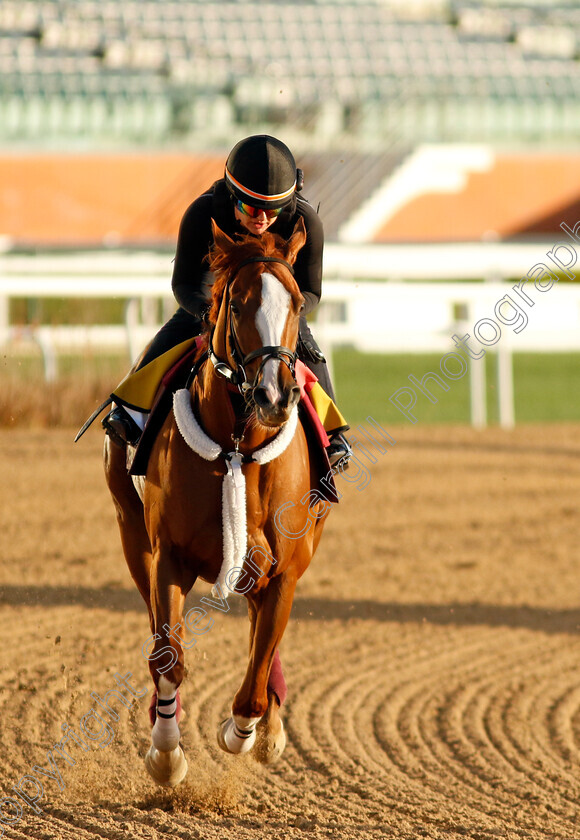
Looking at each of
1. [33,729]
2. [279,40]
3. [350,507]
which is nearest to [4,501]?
[350,507]

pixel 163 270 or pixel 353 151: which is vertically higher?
pixel 353 151

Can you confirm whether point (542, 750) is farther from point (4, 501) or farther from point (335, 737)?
point (4, 501)

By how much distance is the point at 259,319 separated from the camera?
315 centimetres

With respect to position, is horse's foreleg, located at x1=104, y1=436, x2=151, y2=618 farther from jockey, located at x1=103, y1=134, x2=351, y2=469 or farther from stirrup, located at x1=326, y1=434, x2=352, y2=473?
stirrup, located at x1=326, y1=434, x2=352, y2=473

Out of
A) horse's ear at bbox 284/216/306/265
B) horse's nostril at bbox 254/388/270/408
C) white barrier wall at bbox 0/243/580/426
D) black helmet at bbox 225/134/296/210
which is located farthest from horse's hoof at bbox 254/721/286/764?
white barrier wall at bbox 0/243/580/426

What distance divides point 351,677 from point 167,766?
1.63 m

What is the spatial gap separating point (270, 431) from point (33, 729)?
1.70 metres

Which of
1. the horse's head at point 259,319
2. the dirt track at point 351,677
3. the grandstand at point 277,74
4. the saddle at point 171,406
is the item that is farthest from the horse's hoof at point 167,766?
the grandstand at point 277,74

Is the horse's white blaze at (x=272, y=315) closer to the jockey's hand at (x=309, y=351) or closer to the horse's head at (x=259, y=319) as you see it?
the horse's head at (x=259, y=319)

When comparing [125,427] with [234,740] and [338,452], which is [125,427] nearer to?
[338,452]

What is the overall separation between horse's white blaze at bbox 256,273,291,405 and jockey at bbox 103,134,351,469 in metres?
0.39

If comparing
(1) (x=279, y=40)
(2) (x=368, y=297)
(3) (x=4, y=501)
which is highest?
(1) (x=279, y=40)

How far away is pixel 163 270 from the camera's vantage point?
1291 cm

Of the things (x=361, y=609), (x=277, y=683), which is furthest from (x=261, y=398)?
(x=361, y=609)
